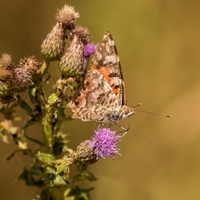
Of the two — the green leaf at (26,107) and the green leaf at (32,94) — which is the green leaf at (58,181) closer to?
the green leaf at (26,107)

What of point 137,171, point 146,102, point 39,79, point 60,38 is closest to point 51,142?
point 39,79

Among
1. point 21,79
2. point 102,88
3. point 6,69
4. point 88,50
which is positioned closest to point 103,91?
point 102,88

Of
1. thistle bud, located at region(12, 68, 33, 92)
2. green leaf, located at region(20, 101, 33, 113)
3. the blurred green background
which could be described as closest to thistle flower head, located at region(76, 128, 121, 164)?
green leaf, located at region(20, 101, 33, 113)

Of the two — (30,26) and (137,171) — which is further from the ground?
(30,26)

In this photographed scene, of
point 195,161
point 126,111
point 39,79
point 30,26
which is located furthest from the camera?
point 30,26

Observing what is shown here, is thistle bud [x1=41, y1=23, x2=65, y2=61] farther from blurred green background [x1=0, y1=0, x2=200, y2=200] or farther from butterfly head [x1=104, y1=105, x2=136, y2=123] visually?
blurred green background [x1=0, y1=0, x2=200, y2=200]

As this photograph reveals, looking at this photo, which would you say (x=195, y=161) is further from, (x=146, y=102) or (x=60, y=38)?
(x=60, y=38)

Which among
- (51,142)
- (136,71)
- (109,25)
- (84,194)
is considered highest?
(109,25)
